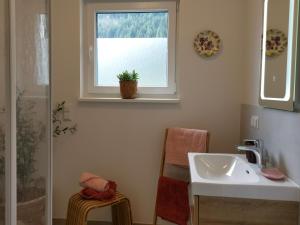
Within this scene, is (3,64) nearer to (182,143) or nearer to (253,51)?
(182,143)

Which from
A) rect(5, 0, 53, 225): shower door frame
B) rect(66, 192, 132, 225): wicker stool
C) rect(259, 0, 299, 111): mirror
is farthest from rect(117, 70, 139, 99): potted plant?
rect(5, 0, 53, 225): shower door frame

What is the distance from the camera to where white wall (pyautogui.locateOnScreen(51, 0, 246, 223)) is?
2174 millimetres

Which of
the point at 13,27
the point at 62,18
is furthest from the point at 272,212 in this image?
the point at 62,18

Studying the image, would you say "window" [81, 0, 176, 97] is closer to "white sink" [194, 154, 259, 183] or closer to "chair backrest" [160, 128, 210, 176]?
"chair backrest" [160, 128, 210, 176]

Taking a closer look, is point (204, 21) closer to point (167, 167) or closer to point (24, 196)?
point (167, 167)

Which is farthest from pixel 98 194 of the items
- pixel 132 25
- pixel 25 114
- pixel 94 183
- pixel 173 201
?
pixel 132 25

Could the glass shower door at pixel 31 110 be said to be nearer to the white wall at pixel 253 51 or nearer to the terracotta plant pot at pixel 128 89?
the terracotta plant pot at pixel 128 89

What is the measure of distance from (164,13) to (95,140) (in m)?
1.15

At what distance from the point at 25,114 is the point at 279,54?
1230 mm

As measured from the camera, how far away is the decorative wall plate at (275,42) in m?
1.39

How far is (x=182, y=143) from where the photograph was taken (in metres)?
2.11

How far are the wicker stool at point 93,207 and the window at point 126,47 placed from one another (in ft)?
2.74

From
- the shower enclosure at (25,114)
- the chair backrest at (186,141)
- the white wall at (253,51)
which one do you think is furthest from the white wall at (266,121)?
the shower enclosure at (25,114)

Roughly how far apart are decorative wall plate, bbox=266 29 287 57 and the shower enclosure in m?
1.16
